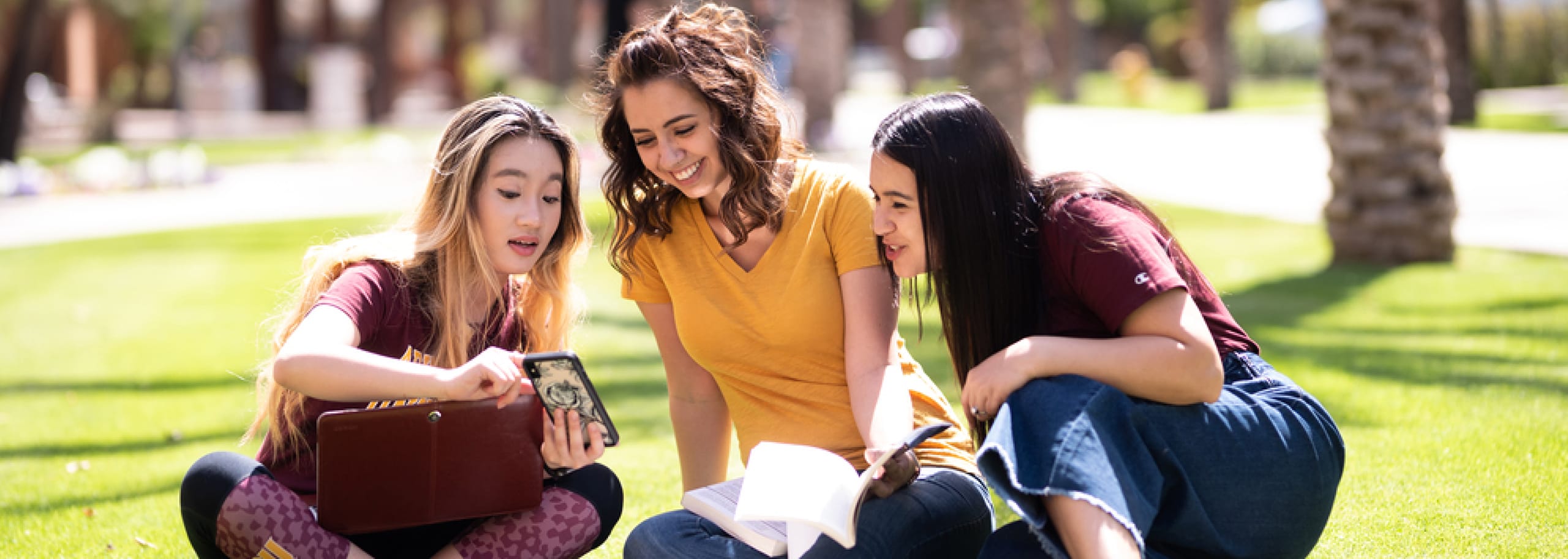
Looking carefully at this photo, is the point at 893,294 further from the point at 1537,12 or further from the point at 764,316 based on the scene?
the point at 1537,12

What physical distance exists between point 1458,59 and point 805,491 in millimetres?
17458

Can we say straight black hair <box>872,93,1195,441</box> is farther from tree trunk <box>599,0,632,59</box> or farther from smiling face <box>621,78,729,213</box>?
tree trunk <box>599,0,632,59</box>

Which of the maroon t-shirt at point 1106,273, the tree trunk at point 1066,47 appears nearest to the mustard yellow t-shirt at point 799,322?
the maroon t-shirt at point 1106,273

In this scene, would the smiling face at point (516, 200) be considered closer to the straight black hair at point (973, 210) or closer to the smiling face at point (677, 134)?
the smiling face at point (677, 134)

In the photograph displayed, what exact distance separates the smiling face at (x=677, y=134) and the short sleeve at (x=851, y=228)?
10.3 inches

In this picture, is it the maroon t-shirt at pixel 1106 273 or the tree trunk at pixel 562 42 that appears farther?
the tree trunk at pixel 562 42

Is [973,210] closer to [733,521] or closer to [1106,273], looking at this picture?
[1106,273]

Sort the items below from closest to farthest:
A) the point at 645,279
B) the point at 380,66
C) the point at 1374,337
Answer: the point at 645,279 < the point at 1374,337 < the point at 380,66

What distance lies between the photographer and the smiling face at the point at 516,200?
307 centimetres

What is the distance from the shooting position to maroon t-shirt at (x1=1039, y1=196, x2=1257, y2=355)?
97.7 inches

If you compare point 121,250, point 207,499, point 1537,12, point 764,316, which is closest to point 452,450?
point 207,499

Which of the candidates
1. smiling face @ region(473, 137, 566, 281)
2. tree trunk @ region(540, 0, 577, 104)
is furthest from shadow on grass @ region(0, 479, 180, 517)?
tree trunk @ region(540, 0, 577, 104)

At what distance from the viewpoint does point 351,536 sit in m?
2.93

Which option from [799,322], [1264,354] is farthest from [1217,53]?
[799,322]
